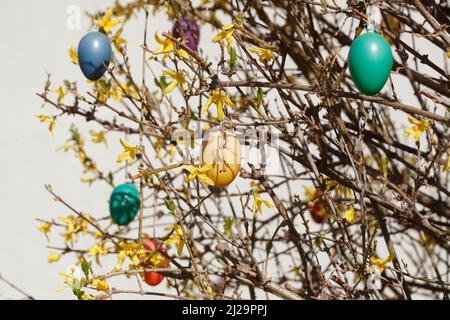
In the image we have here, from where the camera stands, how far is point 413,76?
7.47 feet

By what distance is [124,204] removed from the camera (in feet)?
9.48

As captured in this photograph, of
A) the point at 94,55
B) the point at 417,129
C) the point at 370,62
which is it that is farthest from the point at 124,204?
the point at 370,62

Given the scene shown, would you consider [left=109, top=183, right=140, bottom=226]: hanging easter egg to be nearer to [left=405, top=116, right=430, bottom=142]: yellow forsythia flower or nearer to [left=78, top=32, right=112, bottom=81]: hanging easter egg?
[left=78, top=32, right=112, bottom=81]: hanging easter egg

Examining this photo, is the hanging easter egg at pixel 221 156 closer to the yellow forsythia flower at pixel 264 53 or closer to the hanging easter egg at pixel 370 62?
the yellow forsythia flower at pixel 264 53

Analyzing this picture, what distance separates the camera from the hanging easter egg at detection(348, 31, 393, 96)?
1.94 metres

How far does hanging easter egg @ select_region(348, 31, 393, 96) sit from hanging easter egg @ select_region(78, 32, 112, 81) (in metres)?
1.06

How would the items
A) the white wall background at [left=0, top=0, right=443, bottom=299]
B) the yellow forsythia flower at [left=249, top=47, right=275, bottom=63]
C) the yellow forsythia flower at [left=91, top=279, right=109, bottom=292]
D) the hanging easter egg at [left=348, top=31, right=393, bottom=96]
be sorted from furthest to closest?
1. the white wall background at [left=0, top=0, right=443, bottom=299]
2. the yellow forsythia flower at [left=91, top=279, right=109, bottom=292]
3. the yellow forsythia flower at [left=249, top=47, right=275, bottom=63]
4. the hanging easter egg at [left=348, top=31, right=393, bottom=96]

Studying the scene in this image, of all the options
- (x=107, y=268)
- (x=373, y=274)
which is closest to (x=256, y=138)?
(x=373, y=274)

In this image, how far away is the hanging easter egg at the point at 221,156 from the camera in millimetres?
2178

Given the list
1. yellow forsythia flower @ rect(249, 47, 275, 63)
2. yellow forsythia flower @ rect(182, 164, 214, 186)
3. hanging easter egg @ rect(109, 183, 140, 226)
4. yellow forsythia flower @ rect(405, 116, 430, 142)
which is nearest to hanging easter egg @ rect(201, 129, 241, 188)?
yellow forsythia flower @ rect(182, 164, 214, 186)

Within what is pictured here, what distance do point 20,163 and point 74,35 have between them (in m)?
1.02

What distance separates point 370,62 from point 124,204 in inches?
52.0

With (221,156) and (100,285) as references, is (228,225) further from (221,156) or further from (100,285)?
(100,285)
